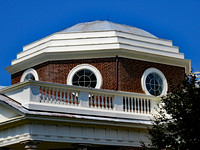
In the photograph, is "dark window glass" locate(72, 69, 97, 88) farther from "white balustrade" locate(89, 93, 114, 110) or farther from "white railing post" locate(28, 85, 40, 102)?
"white railing post" locate(28, 85, 40, 102)

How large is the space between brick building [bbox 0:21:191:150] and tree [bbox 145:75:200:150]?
89cm

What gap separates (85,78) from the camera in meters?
21.9

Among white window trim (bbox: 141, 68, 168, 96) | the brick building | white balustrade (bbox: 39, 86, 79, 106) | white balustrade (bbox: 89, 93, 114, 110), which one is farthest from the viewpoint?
white window trim (bbox: 141, 68, 168, 96)

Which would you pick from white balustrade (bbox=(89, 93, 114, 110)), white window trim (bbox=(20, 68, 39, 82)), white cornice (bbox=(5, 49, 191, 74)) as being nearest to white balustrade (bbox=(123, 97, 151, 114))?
white balustrade (bbox=(89, 93, 114, 110))

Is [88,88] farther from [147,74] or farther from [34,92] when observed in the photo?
[147,74]

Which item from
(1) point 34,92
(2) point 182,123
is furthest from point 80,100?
(2) point 182,123

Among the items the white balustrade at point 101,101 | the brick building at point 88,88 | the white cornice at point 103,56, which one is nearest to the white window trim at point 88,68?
the brick building at point 88,88

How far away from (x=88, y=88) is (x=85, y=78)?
5.11m

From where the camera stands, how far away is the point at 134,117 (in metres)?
18.0

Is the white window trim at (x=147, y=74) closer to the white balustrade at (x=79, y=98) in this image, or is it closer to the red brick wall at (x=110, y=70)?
the red brick wall at (x=110, y=70)

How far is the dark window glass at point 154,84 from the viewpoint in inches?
881

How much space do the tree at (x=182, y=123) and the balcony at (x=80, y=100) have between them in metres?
2.53

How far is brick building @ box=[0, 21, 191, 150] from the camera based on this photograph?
15406mm

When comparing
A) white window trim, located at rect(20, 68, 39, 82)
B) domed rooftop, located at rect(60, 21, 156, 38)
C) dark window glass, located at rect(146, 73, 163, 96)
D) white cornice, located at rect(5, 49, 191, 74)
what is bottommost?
dark window glass, located at rect(146, 73, 163, 96)
